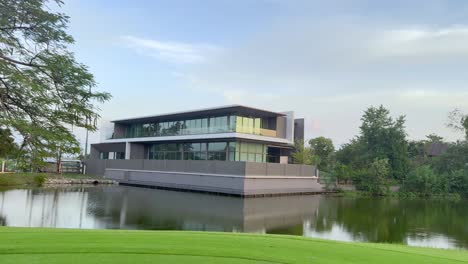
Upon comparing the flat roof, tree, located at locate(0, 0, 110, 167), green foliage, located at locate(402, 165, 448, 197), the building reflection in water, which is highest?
the flat roof

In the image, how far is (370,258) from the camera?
5965 millimetres

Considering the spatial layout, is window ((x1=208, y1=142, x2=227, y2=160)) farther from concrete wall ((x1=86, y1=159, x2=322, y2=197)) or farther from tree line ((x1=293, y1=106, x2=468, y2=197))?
tree line ((x1=293, y1=106, x2=468, y2=197))

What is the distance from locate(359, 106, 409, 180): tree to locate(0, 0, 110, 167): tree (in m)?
35.1

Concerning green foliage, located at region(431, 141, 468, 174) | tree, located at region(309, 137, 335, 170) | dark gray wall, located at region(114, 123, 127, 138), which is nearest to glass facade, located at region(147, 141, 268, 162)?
dark gray wall, located at region(114, 123, 127, 138)

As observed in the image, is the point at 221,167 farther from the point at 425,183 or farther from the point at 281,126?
the point at 425,183

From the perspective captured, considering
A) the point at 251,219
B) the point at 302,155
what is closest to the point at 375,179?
the point at 302,155

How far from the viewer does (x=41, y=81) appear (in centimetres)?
660

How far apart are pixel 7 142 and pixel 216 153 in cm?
2742

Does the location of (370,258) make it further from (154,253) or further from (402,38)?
(402,38)

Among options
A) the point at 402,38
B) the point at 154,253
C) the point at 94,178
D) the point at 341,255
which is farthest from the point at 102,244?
the point at 94,178

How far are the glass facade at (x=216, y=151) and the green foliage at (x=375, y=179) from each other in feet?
29.7

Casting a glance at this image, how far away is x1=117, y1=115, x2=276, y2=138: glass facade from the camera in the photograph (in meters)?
32.3

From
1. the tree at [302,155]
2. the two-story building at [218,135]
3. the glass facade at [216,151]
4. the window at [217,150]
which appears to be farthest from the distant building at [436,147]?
the window at [217,150]

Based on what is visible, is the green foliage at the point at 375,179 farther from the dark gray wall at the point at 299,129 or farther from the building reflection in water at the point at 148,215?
the building reflection in water at the point at 148,215
